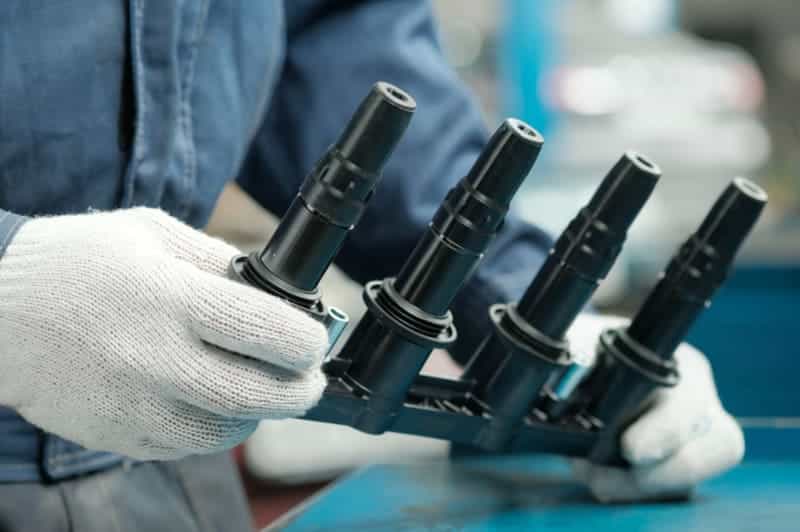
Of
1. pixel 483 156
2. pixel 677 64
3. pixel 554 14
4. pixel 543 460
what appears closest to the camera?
pixel 483 156

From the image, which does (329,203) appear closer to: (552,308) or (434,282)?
(434,282)

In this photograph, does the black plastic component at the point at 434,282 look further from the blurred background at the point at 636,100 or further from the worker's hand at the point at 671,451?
the blurred background at the point at 636,100

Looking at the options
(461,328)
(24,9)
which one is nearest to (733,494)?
(461,328)

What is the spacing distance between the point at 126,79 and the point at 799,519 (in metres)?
0.52

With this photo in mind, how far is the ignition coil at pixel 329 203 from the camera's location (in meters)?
0.57

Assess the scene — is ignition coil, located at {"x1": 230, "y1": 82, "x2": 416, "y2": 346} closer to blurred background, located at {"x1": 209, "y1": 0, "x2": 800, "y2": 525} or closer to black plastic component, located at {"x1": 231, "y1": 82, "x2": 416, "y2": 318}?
black plastic component, located at {"x1": 231, "y1": 82, "x2": 416, "y2": 318}

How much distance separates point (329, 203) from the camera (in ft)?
1.90

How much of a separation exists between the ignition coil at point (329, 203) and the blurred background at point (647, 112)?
3.48ft

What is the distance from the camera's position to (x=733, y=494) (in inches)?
32.0

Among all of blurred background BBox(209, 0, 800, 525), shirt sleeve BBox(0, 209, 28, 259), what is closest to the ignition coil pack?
shirt sleeve BBox(0, 209, 28, 259)

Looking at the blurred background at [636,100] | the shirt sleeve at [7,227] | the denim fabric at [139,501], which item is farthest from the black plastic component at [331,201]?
the blurred background at [636,100]

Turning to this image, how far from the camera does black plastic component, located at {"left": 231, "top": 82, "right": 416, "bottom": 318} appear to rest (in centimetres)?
57

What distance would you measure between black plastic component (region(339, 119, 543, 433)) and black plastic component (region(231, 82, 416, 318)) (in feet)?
0.18

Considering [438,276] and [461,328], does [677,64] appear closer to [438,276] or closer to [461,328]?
[461,328]
